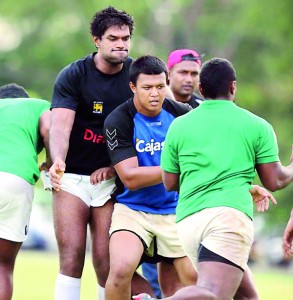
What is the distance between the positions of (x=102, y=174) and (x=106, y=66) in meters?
0.92

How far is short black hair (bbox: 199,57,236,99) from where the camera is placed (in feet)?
25.3

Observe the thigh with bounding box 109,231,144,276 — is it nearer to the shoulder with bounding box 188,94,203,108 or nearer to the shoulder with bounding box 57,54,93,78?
the shoulder with bounding box 57,54,93,78

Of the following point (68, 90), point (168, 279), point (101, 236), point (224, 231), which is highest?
point (68, 90)

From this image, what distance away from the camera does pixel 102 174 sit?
28.7 feet

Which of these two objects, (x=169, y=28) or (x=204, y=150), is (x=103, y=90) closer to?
(x=204, y=150)

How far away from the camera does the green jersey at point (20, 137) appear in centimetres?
880

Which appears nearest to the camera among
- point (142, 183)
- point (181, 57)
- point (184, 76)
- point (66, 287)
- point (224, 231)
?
point (224, 231)

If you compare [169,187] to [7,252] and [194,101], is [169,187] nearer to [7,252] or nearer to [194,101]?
[7,252]

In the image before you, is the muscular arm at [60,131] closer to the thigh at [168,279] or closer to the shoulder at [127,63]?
the shoulder at [127,63]

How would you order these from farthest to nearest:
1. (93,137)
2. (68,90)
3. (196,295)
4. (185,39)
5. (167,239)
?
(185,39) → (93,137) → (68,90) → (167,239) → (196,295)

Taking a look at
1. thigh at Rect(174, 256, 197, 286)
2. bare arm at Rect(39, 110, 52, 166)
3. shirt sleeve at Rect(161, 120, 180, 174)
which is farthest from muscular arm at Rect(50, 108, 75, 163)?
thigh at Rect(174, 256, 197, 286)

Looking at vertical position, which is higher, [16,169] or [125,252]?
[16,169]

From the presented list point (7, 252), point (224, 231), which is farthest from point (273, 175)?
point (7, 252)

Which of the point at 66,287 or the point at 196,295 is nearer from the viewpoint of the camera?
the point at 196,295
